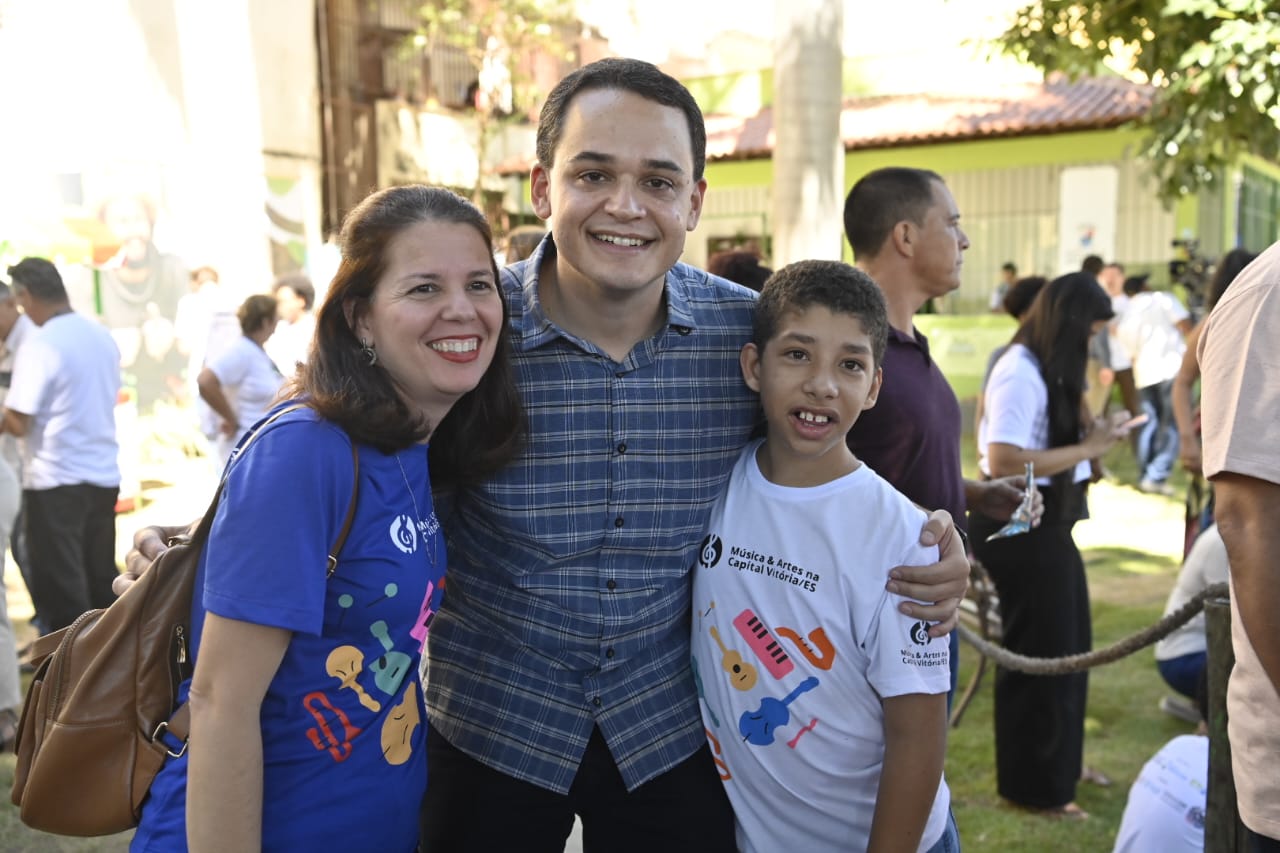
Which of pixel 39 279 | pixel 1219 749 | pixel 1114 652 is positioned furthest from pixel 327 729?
pixel 39 279

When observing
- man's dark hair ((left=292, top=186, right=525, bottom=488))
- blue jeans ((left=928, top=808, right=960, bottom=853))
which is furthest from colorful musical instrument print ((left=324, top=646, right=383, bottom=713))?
blue jeans ((left=928, top=808, right=960, bottom=853))

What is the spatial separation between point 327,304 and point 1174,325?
37.1 feet

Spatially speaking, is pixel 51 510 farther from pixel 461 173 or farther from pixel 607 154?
pixel 461 173

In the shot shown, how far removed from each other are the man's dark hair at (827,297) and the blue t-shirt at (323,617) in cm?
76

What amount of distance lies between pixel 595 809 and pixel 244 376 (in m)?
5.16

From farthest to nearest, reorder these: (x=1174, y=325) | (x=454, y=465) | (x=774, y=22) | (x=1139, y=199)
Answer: (x=1139, y=199), (x=1174, y=325), (x=774, y=22), (x=454, y=465)

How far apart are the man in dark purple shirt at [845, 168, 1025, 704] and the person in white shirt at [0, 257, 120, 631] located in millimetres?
4133

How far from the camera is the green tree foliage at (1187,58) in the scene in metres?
5.72

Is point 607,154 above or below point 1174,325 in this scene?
above

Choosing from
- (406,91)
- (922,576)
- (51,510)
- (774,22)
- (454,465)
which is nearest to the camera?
(922,576)

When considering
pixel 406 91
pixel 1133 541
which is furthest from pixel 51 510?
pixel 406 91

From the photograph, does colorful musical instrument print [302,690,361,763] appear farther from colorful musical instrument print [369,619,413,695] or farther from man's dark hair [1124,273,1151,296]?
man's dark hair [1124,273,1151,296]

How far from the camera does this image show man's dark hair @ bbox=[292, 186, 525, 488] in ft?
6.06

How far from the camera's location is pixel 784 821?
7.02 feet
